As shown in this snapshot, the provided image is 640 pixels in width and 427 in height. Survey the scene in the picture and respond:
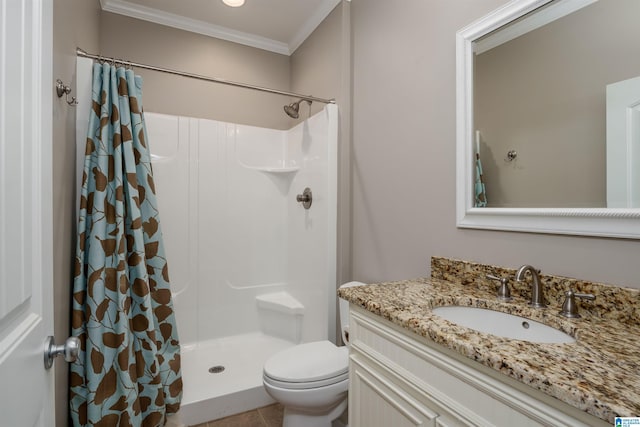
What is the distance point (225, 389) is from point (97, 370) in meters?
0.73

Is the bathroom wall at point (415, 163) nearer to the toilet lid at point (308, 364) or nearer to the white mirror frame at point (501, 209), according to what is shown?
the white mirror frame at point (501, 209)

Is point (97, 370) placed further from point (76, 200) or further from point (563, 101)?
point (563, 101)

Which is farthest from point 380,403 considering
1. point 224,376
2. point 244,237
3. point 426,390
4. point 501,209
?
point 244,237

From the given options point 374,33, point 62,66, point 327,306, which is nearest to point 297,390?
point 327,306

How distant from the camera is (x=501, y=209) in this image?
1175mm

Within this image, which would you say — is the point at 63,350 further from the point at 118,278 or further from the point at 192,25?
the point at 192,25

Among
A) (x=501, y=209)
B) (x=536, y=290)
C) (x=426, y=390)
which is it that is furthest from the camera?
(x=501, y=209)

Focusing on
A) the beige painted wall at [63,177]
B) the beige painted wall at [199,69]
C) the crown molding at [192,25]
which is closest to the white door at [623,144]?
the beige painted wall at [63,177]

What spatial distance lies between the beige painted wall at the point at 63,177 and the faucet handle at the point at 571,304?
68.0 inches

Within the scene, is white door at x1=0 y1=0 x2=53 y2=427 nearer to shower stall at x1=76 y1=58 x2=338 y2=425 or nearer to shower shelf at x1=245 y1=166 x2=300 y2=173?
shower stall at x1=76 y1=58 x2=338 y2=425

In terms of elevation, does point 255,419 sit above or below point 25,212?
below

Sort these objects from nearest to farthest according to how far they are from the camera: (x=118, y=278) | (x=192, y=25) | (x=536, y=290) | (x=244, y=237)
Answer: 1. (x=536, y=290)
2. (x=118, y=278)
3. (x=192, y=25)
4. (x=244, y=237)

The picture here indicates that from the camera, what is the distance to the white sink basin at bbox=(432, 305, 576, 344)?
0.89 metres

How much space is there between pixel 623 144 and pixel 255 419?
209 cm
